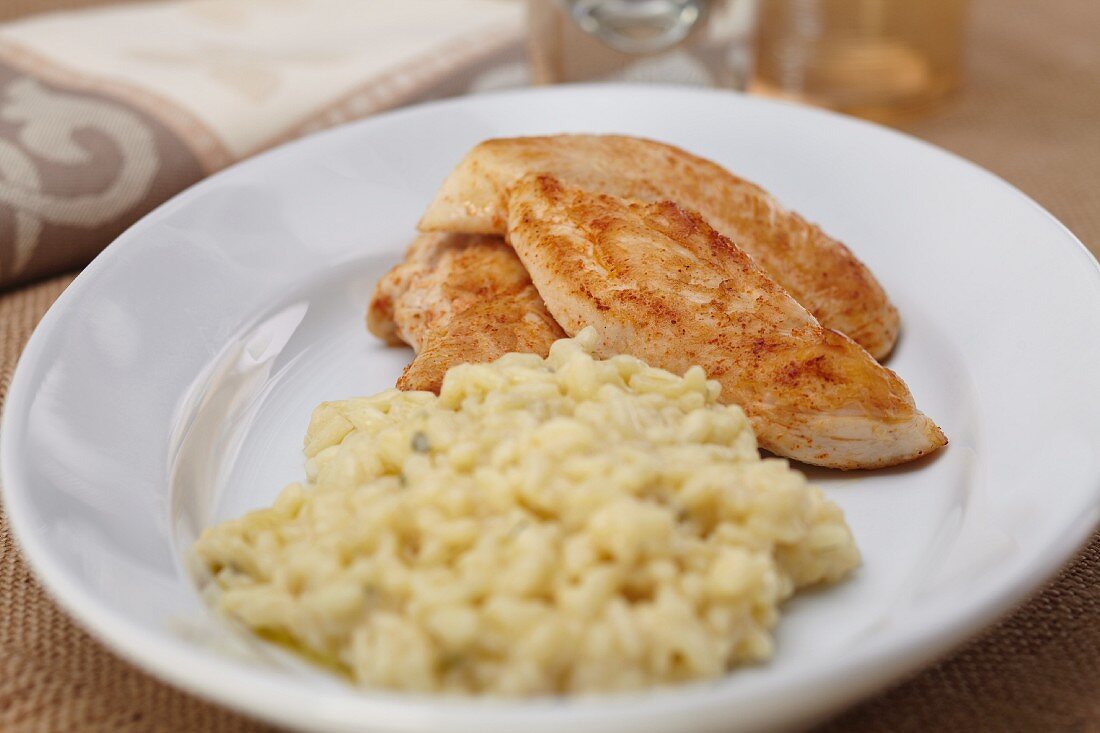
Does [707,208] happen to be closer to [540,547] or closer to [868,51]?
[540,547]

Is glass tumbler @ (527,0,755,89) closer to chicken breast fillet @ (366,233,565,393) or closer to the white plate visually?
the white plate

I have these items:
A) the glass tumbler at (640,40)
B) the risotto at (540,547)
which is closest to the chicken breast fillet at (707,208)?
the risotto at (540,547)

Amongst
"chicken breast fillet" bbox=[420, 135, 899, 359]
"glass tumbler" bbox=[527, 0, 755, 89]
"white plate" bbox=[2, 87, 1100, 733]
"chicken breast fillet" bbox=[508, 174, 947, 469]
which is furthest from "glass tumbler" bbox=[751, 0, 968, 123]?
"chicken breast fillet" bbox=[508, 174, 947, 469]

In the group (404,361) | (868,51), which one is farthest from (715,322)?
(868,51)

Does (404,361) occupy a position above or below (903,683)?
below

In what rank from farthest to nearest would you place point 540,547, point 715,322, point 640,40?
point 640,40 → point 715,322 → point 540,547

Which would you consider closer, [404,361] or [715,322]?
[715,322]

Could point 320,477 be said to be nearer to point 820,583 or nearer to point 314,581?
point 314,581

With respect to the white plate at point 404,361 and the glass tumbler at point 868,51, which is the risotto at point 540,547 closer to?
the white plate at point 404,361

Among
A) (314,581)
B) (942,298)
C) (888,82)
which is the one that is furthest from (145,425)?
(888,82)
